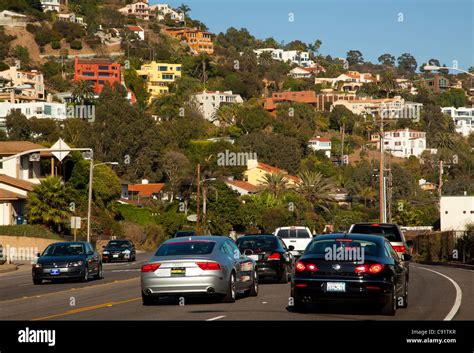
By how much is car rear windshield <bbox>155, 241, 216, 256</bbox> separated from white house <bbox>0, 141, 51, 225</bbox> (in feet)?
174

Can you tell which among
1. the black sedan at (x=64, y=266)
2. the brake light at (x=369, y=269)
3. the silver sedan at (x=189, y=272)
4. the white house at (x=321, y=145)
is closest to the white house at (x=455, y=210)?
the black sedan at (x=64, y=266)

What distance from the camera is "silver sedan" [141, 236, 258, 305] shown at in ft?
75.9

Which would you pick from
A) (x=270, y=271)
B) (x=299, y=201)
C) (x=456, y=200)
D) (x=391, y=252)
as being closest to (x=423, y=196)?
(x=299, y=201)

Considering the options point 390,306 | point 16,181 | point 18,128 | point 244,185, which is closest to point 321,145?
point 244,185

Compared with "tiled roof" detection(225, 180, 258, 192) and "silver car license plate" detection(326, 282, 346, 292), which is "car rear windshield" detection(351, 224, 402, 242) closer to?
"silver car license plate" detection(326, 282, 346, 292)

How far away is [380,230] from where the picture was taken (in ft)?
107

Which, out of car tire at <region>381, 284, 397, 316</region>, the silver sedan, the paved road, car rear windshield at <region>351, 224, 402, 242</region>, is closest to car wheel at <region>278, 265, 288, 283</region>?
the paved road

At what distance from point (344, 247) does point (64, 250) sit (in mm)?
18142

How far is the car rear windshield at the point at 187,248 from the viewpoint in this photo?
23781 mm

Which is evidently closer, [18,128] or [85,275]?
[85,275]

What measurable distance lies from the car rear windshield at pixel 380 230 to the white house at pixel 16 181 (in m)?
46.9

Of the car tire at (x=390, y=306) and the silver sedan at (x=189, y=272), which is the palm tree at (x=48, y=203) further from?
the car tire at (x=390, y=306)

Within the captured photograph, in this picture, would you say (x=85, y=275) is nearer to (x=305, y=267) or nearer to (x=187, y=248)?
(x=187, y=248)

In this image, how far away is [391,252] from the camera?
21922 mm
